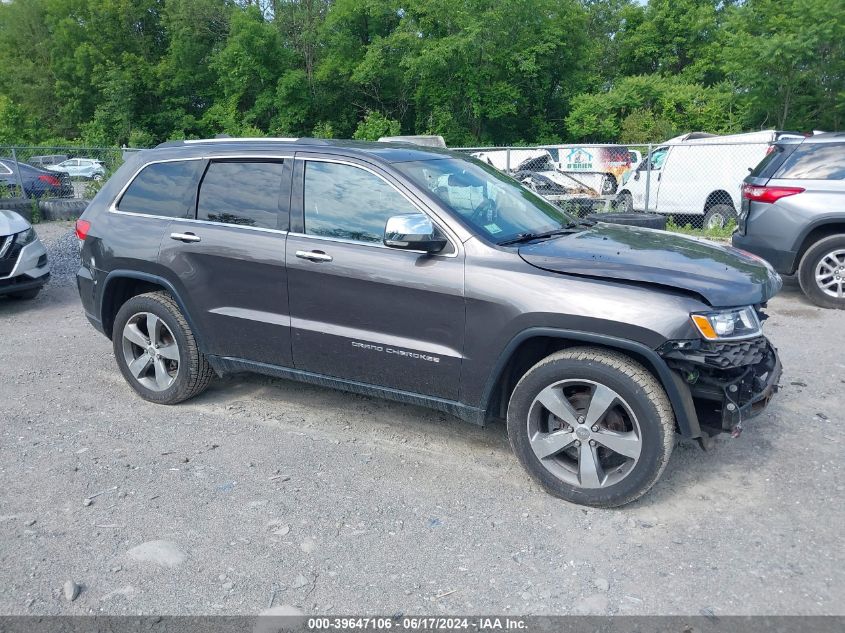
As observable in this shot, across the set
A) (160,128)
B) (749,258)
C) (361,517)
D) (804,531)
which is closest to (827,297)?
(749,258)

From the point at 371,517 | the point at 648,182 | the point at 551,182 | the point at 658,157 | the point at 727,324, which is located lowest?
the point at 371,517

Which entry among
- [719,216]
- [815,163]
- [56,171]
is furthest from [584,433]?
[56,171]

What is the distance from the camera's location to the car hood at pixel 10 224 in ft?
24.8

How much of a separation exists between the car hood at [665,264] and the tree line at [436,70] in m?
29.1

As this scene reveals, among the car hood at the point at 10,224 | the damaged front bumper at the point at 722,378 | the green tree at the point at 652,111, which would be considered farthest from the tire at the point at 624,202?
the green tree at the point at 652,111

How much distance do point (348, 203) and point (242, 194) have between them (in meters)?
0.79

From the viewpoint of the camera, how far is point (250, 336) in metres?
4.34

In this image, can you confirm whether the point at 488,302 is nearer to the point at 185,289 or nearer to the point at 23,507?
the point at 185,289

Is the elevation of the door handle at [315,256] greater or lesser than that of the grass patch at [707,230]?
greater

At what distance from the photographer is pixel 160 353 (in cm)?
477

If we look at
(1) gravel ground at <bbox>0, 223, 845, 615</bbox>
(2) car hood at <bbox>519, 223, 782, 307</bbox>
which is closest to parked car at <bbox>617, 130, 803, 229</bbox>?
(1) gravel ground at <bbox>0, 223, 845, 615</bbox>

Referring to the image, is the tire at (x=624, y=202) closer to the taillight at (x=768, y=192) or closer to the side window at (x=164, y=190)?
the taillight at (x=768, y=192)

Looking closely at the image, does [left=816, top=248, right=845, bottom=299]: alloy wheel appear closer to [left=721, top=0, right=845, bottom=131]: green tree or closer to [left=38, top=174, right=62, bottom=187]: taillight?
[left=38, top=174, right=62, bottom=187]: taillight

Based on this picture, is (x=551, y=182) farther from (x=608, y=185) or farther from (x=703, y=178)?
(x=703, y=178)
